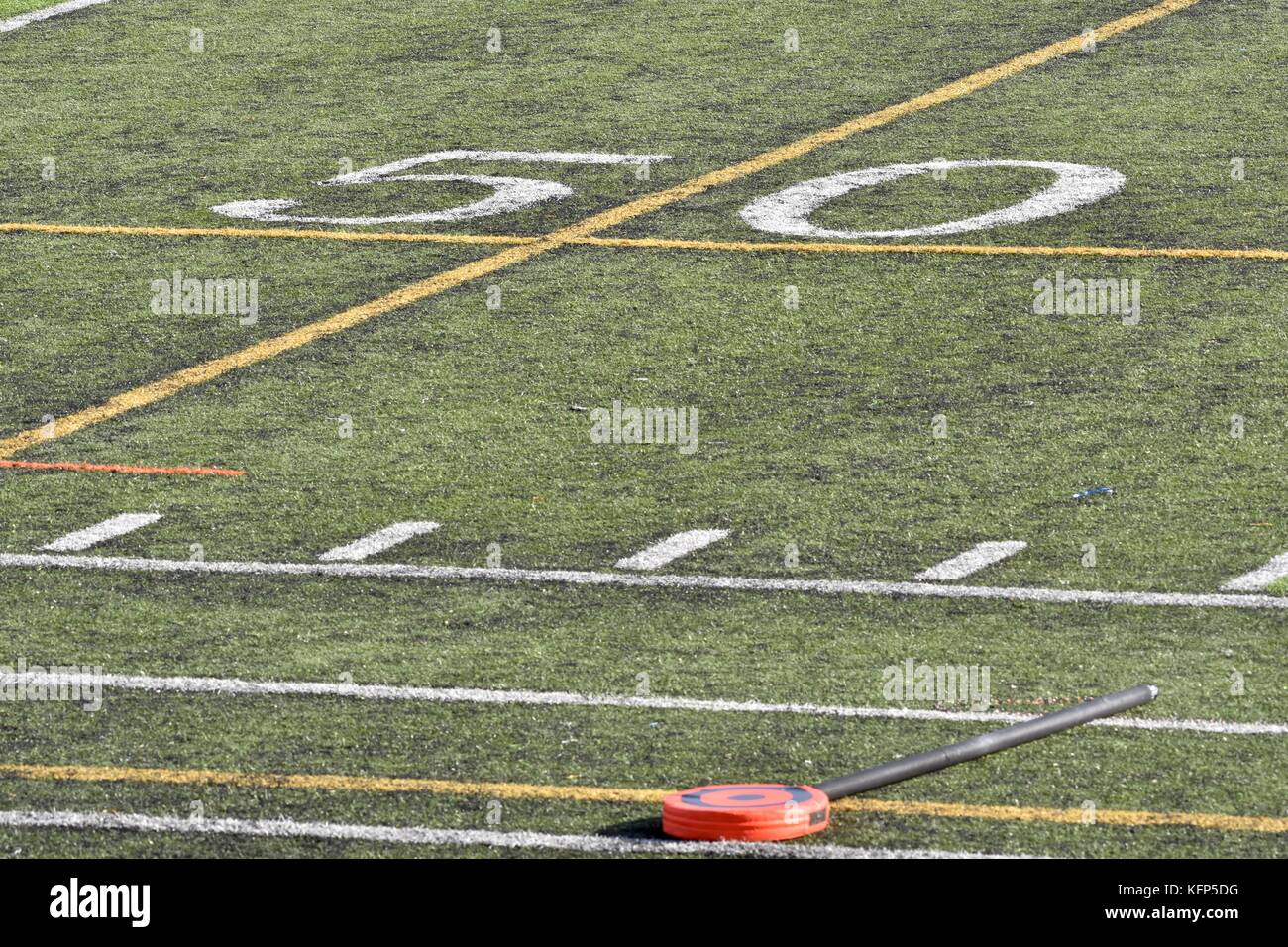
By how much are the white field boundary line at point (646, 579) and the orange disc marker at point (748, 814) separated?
82.8 inches

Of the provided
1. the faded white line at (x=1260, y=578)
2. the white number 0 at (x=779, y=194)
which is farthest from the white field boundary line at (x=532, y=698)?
the white number 0 at (x=779, y=194)

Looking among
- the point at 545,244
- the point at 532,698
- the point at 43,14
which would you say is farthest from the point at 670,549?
the point at 43,14

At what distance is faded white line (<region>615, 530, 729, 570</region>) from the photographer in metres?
8.29

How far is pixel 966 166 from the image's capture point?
13961 millimetres

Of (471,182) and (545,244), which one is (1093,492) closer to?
(545,244)

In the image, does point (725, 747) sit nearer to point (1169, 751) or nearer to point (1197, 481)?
point (1169, 751)

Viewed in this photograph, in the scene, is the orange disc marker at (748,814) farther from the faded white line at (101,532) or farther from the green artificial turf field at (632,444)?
the faded white line at (101,532)

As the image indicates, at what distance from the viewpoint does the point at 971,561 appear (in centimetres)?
823

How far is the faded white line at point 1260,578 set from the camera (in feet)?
25.8

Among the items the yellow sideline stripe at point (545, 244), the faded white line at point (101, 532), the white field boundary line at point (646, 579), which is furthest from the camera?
the yellow sideline stripe at point (545, 244)

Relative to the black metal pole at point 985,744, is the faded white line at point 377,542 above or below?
below

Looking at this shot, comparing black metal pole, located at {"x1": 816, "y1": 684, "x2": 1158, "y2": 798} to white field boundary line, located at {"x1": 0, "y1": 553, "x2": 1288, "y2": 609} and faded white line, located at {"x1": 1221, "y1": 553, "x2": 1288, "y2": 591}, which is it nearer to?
white field boundary line, located at {"x1": 0, "y1": 553, "x2": 1288, "y2": 609}

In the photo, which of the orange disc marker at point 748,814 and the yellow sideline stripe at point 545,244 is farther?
the yellow sideline stripe at point 545,244
